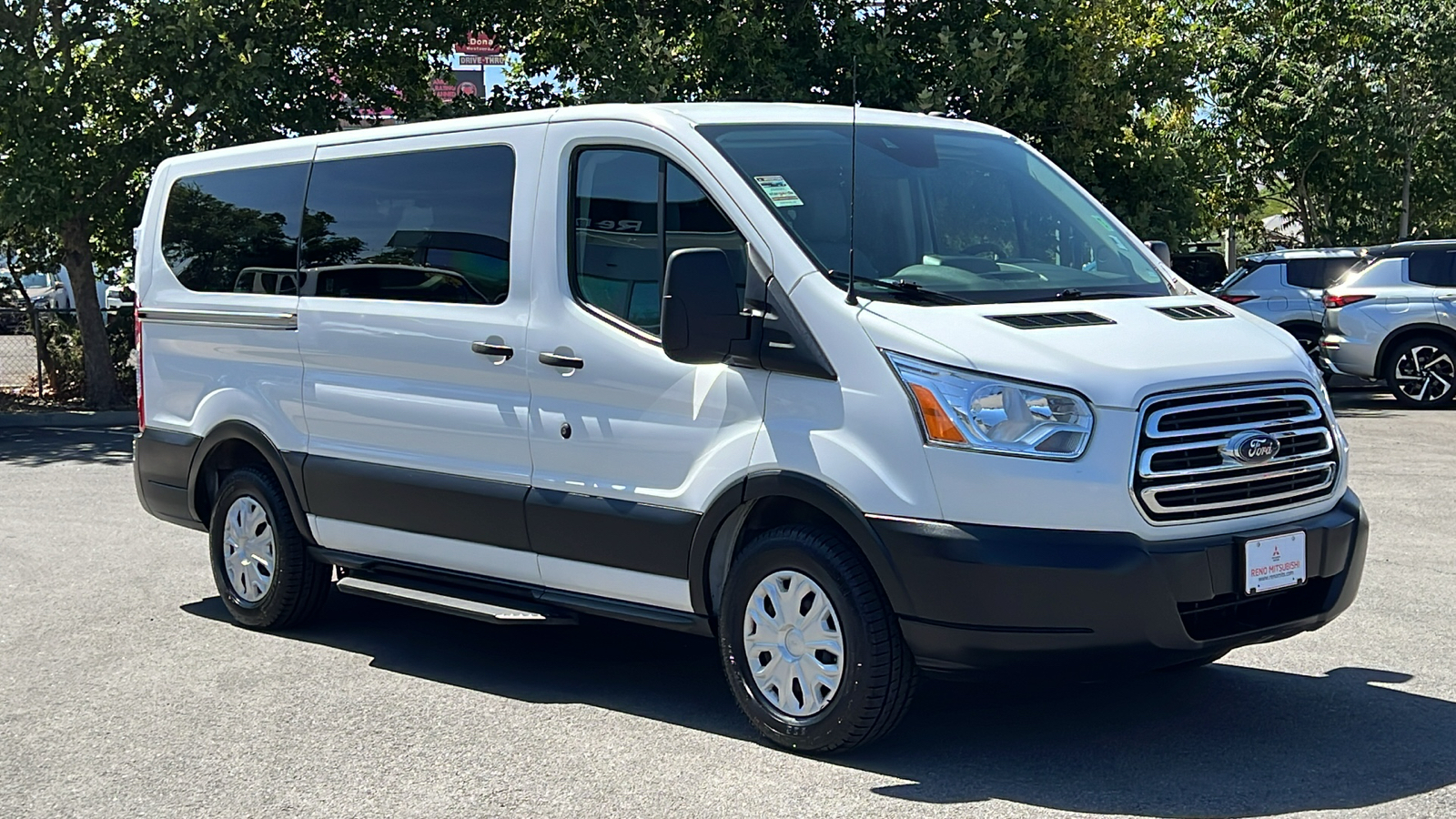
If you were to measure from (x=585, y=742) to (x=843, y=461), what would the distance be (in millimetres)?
1335

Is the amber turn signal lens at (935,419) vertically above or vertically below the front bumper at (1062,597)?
above

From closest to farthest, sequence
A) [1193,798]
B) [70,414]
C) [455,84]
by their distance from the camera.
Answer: [1193,798] < [70,414] < [455,84]

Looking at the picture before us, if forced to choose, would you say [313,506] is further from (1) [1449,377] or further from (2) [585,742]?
(1) [1449,377]

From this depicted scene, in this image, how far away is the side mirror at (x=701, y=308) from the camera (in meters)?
5.23

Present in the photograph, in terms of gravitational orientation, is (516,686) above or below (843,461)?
below

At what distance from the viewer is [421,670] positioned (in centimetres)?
668

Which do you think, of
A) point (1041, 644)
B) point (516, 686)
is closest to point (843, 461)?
point (1041, 644)

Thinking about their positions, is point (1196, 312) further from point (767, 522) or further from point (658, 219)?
point (658, 219)

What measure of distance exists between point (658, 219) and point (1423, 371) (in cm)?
1390

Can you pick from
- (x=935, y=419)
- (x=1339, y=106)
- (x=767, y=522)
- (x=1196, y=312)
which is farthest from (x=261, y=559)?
(x=1339, y=106)

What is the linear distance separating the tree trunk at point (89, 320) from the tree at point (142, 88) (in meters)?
0.02

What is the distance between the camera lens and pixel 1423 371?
17453mm

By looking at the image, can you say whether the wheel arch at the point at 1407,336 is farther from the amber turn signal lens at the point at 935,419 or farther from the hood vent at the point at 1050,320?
the amber turn signal lens at the point at 935,419

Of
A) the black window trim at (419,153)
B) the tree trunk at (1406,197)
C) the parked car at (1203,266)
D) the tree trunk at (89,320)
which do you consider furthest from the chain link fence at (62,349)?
the tree trunk at (1406,197)
